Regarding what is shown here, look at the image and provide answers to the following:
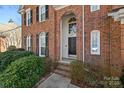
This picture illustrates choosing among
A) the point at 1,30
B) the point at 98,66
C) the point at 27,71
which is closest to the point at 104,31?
the point at 98,66

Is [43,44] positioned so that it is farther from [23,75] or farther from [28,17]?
[23,75]

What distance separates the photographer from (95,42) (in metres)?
12.0

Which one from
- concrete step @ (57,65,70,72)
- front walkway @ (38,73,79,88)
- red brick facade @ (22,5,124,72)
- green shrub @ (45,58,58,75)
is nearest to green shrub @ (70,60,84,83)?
front walkway @ (38,73,79,88)

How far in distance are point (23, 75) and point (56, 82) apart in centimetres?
182

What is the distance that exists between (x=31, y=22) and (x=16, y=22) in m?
6.06

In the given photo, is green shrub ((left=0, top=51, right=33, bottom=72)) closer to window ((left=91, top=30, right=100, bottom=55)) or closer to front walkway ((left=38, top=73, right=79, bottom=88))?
front walkway ((left=38, top=73, right=79, bottom=88))

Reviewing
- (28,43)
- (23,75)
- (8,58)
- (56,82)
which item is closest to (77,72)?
(56,82)

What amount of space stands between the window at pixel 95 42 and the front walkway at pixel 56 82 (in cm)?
188

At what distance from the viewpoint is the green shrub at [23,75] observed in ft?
34.3

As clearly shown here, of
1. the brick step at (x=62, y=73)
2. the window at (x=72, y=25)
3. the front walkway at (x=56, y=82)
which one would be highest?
the window at (x=72, y=25)

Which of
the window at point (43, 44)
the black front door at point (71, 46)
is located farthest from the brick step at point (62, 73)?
the window at point (43, 44)

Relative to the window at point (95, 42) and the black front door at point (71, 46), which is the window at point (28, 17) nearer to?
the black front door at point (71, 46)

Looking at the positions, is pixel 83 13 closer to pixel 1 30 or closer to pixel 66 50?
pixel 66 50

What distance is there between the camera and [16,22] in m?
26.3
